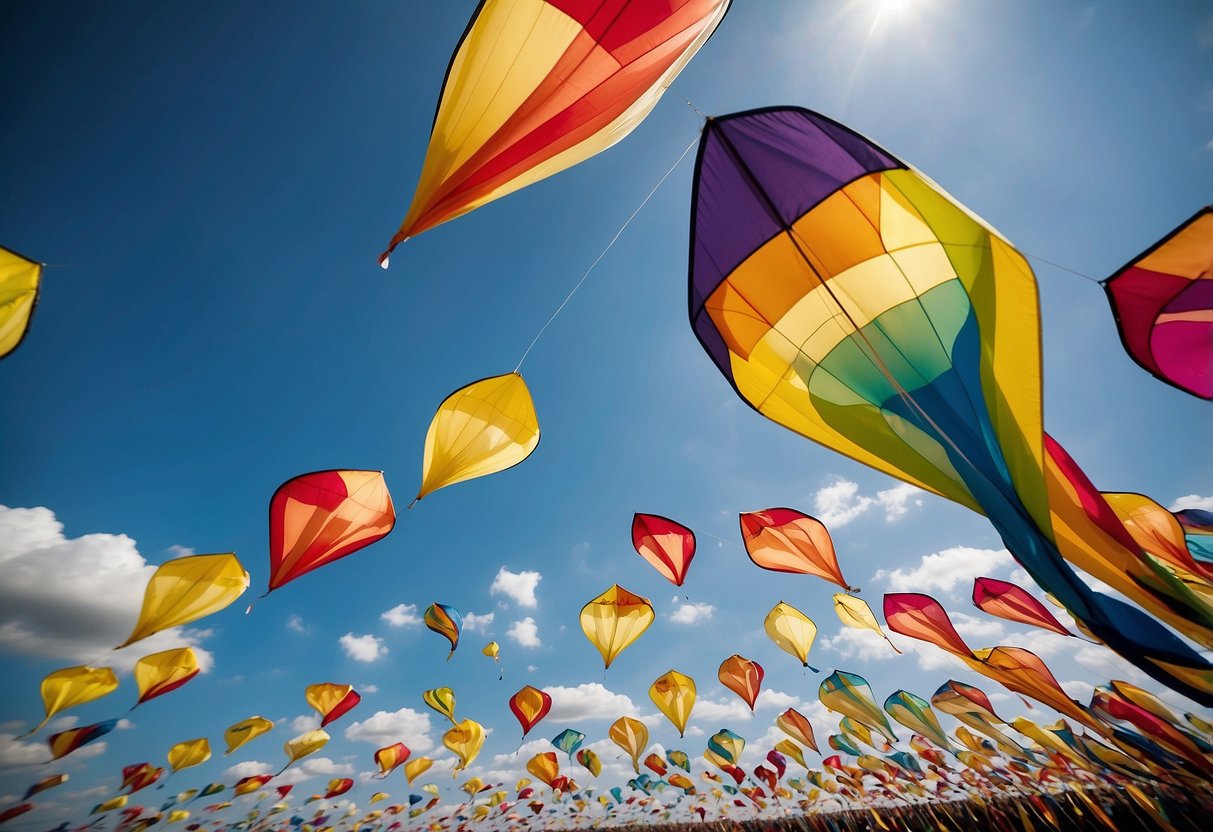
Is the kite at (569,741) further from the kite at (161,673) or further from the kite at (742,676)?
the kite at (161,673)

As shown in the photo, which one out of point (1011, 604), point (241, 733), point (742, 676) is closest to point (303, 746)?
point (241, 733)

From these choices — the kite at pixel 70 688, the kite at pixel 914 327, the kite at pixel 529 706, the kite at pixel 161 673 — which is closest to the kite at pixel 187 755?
the kite at pixel 70 688

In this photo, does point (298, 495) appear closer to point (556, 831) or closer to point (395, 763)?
point (395, 763)

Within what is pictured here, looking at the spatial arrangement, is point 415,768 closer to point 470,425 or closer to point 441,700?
point 441,700

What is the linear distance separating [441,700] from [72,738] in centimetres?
1436

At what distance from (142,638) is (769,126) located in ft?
39.1

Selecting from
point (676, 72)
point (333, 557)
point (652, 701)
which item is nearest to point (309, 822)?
point (652, 701)

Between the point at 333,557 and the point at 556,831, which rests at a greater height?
the point at 333,557

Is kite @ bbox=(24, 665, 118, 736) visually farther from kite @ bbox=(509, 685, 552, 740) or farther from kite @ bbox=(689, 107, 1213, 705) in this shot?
kite @ bbox=(689, 107, 1213, 705)

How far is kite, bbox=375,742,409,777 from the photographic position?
73.8ft

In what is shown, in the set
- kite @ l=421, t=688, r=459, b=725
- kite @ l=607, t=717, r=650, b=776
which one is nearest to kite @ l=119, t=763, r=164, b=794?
kite @ l=421, t=688, r=459, b=725

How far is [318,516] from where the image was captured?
7363 mm

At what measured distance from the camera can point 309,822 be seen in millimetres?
31016

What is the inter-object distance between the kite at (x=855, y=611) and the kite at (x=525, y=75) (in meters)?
12.9
